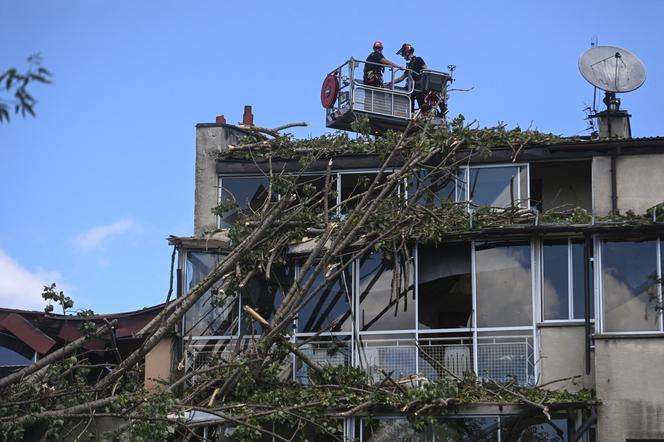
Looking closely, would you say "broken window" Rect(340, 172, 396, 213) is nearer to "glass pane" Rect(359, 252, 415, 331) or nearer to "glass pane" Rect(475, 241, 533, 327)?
"glass pane" Rect(359, 252, 415, 331)

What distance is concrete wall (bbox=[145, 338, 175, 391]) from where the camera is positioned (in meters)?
23.6

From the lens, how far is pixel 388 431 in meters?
21.9

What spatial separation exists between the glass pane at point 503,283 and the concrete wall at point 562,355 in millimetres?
553

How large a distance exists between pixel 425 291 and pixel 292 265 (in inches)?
99.3

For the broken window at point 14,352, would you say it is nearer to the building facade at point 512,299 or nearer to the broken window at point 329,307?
the building facade at point 512,299

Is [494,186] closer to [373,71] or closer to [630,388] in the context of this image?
[373,71]

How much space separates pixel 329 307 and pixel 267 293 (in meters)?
1.23

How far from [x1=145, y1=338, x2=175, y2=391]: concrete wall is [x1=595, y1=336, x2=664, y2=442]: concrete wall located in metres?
7.65

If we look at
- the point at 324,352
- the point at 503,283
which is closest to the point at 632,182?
the point at 503,283

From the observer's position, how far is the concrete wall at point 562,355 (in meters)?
21.9

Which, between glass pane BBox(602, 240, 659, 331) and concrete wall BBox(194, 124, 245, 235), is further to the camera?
concrete wall BBox(194, 124, 245, 235)

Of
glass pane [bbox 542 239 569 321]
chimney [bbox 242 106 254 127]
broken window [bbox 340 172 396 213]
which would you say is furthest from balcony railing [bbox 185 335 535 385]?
chimney [bbox 242 106 254 127]

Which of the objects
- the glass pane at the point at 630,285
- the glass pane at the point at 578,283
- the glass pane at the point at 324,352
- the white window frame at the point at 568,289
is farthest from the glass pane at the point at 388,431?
the glass pane at the point at 630,285

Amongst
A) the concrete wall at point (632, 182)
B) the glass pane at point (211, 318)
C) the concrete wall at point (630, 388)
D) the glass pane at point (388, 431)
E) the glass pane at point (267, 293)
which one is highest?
the concrete wall at point (632, 182)
